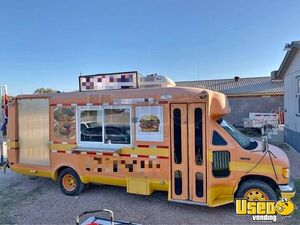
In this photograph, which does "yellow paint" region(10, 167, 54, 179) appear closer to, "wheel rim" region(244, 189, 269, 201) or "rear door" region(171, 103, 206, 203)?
"rear door" region(171, 103, 206, 203)

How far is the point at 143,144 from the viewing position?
5.51 metres

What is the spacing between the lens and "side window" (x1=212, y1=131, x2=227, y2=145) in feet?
16.5

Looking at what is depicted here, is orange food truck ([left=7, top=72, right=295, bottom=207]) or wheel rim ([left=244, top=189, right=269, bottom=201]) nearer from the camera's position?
wheel rim ([left=244, top=189, right=269, bottom=201])

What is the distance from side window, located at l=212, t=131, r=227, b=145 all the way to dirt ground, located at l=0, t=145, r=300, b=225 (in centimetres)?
142

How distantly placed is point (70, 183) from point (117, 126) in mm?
2008

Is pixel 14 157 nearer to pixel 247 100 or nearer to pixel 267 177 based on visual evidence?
pixel 267 177

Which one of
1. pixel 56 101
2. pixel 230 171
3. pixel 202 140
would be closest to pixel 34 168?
pixel 56 101

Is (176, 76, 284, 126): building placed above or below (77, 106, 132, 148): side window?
above

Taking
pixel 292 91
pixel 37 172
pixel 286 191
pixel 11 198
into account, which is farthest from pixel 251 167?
pixel 292 91

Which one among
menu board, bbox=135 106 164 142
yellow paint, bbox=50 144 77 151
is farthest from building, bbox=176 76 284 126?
yellow paint, bbox=50 144 77 151

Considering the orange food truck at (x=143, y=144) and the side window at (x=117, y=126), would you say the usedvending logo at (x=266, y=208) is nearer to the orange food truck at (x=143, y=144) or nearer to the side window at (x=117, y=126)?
the orange food truck at (x=143, y=144)

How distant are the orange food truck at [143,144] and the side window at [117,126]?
0.02 metres

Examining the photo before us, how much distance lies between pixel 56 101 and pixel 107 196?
2.63m

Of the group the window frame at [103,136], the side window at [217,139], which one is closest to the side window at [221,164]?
the side window at [217,139]
